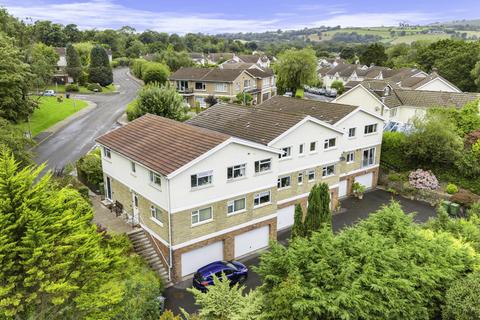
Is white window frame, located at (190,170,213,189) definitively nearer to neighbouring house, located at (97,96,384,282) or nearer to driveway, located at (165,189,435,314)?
neighbouring house, located at (97,96,384,282)

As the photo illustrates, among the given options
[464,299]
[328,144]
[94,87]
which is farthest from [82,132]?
[464,299]

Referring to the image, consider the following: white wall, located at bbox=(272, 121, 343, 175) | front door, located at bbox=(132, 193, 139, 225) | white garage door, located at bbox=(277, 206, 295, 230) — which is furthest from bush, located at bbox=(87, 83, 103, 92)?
white garage door, located at bbox=(277, 206, 295, 230)

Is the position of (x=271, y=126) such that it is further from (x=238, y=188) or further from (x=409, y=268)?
(x=409, y=268)

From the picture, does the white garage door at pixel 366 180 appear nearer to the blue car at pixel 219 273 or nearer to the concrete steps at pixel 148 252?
the blue car at pixel 219 273

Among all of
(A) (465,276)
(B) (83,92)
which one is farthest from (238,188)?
(B) (83,92)

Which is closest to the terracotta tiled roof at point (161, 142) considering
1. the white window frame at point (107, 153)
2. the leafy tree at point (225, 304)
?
the white window frame at point (107, 153)

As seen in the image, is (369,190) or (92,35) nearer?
(369,190)

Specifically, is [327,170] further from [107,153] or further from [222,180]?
[107,153]
